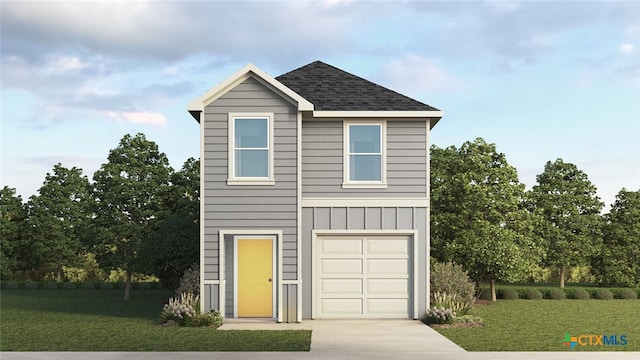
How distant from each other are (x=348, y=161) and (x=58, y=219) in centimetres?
2873

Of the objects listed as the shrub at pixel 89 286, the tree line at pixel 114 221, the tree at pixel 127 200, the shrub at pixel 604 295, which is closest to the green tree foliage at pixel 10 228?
the tree line at pixel 114 221

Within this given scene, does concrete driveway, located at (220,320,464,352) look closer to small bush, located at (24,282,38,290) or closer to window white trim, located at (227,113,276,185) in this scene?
window white trim, located at (227,113,276,185)

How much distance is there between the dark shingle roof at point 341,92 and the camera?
21.9m

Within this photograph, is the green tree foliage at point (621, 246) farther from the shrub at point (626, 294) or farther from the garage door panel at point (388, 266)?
the garage door panel at point (388, 266)

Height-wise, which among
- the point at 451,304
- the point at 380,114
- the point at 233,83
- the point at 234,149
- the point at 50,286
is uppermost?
the point at 233,83

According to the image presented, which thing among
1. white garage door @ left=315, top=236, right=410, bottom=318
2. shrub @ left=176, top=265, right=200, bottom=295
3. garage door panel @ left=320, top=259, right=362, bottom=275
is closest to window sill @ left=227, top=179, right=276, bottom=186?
white garage door @ left=315, top=236, right=410, bottom=318

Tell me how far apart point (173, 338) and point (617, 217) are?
2911 cm

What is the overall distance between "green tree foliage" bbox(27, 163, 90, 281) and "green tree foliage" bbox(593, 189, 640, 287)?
2856 centimetres

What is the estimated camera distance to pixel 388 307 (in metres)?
21.9

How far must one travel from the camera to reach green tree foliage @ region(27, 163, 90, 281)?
45219 mm

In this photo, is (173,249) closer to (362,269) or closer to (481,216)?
(362,269)

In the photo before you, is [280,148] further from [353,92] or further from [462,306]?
[462,306]

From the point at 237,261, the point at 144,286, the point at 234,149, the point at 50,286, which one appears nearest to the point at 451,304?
the point at 237,261

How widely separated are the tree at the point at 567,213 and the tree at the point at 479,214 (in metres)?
7.20
